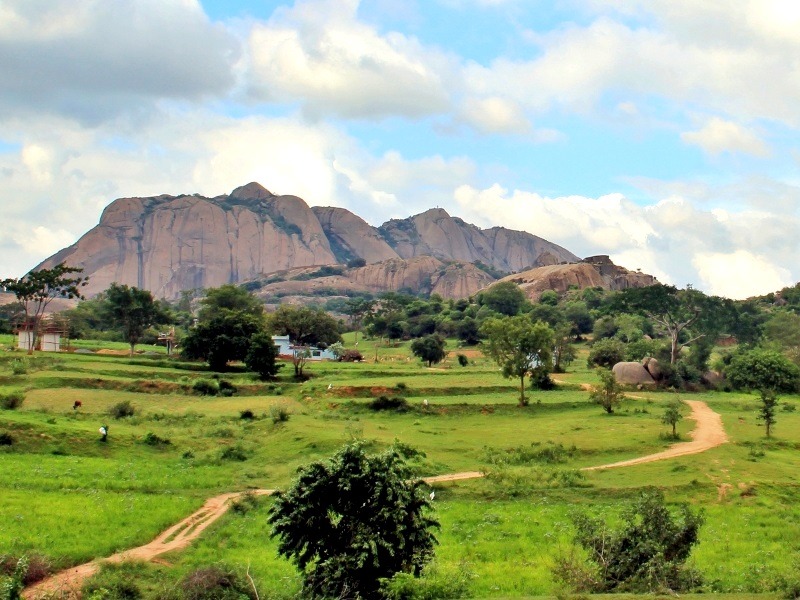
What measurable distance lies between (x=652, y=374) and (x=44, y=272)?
4526 centimetres

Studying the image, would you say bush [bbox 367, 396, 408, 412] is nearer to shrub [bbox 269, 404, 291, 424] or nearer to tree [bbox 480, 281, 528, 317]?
shrub [bbox 269, 404, 291, 424]

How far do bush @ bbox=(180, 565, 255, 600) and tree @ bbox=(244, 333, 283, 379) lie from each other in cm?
3721

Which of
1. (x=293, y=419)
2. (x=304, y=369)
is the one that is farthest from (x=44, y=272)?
(x=293, y=419)

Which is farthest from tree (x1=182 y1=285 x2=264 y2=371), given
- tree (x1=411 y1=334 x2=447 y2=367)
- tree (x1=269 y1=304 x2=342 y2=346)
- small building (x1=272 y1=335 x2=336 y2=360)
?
tree (x1=411 y1=334 x2=447 y2=367)

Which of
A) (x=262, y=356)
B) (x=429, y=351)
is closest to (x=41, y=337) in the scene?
(x=262, y=356)

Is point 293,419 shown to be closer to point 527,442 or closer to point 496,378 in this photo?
point 527,442

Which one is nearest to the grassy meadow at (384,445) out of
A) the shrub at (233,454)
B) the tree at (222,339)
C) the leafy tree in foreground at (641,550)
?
the shrub at (233,454)

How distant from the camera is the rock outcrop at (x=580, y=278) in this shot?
13800cm

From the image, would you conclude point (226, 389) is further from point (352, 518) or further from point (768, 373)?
point (352, 518)

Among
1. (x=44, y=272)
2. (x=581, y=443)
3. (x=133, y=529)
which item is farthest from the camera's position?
(x=44, y=272)

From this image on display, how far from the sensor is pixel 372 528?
13188mm

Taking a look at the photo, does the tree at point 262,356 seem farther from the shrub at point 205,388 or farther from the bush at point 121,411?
the bush at point 121,411

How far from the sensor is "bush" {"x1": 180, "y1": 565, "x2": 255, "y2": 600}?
43.3 ft

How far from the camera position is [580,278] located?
470ft
